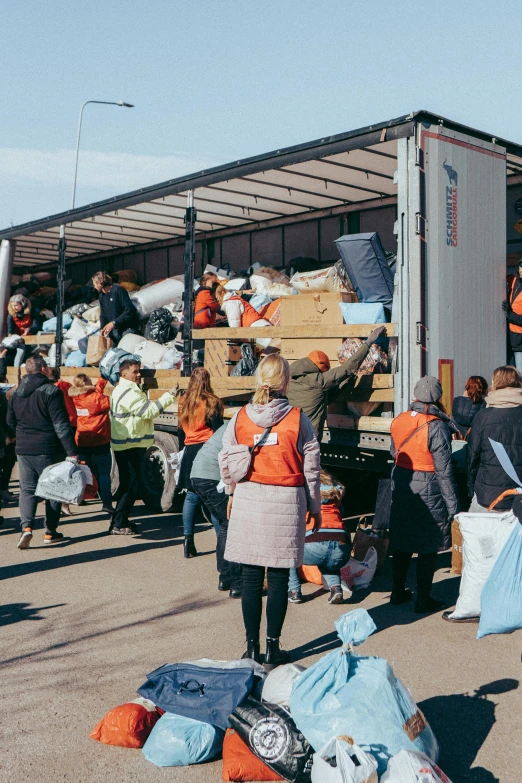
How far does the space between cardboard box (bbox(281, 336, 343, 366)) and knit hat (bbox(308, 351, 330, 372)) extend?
0.12 meters

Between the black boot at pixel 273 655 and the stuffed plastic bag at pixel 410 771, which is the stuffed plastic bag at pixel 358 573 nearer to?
the black boot at pixel 273 655

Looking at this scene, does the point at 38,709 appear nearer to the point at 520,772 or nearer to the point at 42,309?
the point at 520,772

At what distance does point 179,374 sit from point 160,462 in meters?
0.97

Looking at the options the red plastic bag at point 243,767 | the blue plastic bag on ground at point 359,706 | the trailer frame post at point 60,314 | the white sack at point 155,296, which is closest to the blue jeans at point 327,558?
the blue plastic bag on ground at point 359,706

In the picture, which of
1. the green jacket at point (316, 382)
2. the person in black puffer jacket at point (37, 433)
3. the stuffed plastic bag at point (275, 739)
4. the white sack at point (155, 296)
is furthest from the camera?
the white sack at point (155, 296)

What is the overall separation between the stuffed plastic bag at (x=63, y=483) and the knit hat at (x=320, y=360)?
2.21 m

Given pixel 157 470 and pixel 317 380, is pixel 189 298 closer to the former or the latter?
pixel 157 470

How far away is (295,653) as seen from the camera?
4863mm

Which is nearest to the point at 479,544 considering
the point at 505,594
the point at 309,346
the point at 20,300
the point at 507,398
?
the point at 505,594

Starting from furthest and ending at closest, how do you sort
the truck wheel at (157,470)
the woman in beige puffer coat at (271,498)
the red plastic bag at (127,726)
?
the truck wheel at (157,470), the woman in beige puffer coat at (271,498), the red plastic bag at (127,726)

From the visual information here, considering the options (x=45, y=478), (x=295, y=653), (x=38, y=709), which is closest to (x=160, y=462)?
(x=45, y=478)

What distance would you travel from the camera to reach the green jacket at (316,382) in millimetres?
7027

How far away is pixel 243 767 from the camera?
10.9ft

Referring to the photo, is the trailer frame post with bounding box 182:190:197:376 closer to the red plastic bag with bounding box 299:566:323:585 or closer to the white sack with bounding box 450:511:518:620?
the red plastic bag with bounding box 299:566:323:585
